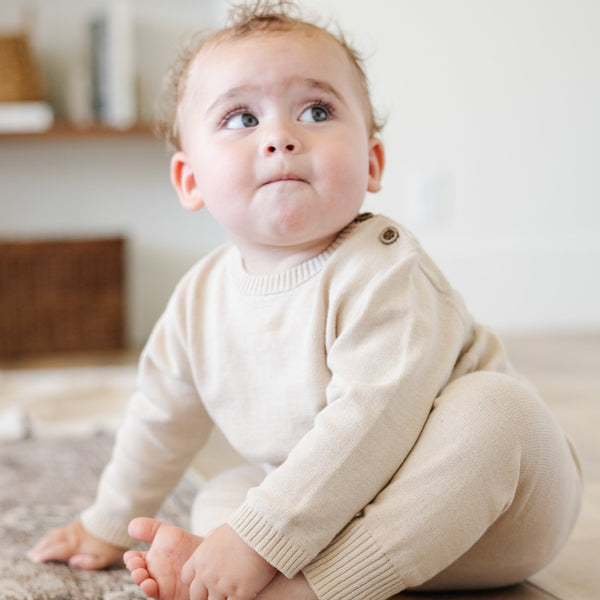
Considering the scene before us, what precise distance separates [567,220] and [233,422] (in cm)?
195

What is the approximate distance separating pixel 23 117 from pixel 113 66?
10.7 inches

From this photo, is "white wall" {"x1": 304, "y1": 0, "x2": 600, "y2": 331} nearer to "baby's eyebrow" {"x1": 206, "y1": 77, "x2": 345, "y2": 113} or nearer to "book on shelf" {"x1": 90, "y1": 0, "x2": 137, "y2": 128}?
"book on shelf" {"x1": 90, "y1": 0, "x2": 137, "y2": 128}

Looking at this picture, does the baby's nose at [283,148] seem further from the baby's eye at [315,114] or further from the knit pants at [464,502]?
the knit pants at [464,502]

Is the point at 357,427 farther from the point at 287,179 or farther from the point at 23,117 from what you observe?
the point at 23,117

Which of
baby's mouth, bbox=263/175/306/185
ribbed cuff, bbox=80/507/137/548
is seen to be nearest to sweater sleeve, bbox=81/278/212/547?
ribbed cuff, bbox=80/507/137/548

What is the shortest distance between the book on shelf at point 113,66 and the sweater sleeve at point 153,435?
1549 mm

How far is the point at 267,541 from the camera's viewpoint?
649 millimetres

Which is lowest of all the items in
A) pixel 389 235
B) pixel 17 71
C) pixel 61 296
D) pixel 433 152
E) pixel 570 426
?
pixel 61 296

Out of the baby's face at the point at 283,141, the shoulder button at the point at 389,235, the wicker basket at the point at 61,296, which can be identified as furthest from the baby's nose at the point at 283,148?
the wicker basket at the point at 61,296

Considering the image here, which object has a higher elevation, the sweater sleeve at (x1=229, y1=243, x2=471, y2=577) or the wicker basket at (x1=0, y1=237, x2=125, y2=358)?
the sweater sleeve at (x1=229, y1=243, x2=471, y2=577)

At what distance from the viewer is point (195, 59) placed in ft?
2.76

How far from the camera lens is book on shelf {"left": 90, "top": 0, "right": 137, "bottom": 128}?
2.32 meters

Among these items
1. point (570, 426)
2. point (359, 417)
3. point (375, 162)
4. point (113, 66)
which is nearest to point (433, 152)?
point (113, 66)

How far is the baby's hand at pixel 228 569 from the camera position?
0.65 m
